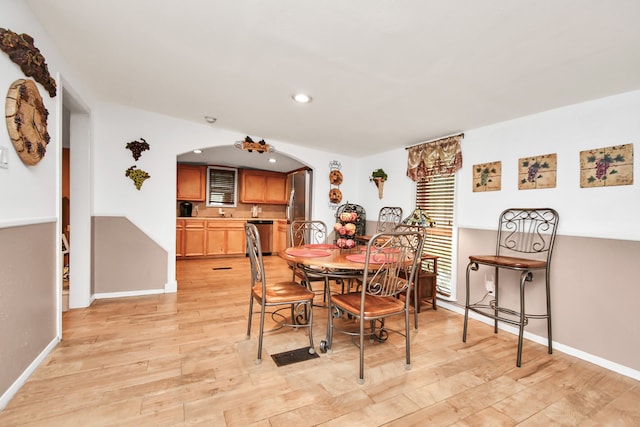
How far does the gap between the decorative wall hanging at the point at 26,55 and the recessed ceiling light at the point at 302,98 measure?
1.75 m

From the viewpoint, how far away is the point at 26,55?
5.37 feet

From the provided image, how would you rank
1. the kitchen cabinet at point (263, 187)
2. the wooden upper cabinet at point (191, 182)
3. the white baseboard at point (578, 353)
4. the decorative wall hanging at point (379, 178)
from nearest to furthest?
the white baseboard at point (578, 353) < the decorative wall hanging at point (379, 178) < the wooden upper cabinet at point (191, 182) < the kitchen cabinet at point (263, 187)

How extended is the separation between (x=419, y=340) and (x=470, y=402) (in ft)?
2.64

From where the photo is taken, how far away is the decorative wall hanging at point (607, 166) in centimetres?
207

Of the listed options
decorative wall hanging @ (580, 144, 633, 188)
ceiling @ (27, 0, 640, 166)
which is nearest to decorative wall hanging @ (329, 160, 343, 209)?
ceiling @ (27, 0, 640, 166)

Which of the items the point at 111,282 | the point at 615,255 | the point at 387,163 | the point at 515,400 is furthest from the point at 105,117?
the point at 615,255

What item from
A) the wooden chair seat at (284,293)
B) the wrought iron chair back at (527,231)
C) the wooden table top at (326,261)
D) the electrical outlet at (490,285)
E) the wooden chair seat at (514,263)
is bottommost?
the electrical outlet at (490,285)

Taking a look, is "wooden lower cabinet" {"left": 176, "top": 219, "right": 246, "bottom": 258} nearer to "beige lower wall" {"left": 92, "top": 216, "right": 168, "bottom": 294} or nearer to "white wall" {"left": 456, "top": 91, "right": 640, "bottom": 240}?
"beige lower wall" {"left": 92, "top": 216, "right": 168, "bottom": 294}

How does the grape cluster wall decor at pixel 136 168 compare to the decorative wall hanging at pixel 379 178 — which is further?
the decorative wall hanging at pixel 379 178

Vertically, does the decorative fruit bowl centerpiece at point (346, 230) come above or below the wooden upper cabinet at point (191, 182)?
below

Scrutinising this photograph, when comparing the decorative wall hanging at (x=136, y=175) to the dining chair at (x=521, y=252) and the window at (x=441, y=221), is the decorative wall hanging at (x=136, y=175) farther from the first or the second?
the dining chair at (x=521, y=252)

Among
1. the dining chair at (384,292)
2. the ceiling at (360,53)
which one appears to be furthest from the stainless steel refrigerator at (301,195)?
the dining chair at (384,292)

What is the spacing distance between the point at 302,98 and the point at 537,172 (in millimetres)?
2238

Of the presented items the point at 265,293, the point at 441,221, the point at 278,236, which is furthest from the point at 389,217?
the point at 278,236
